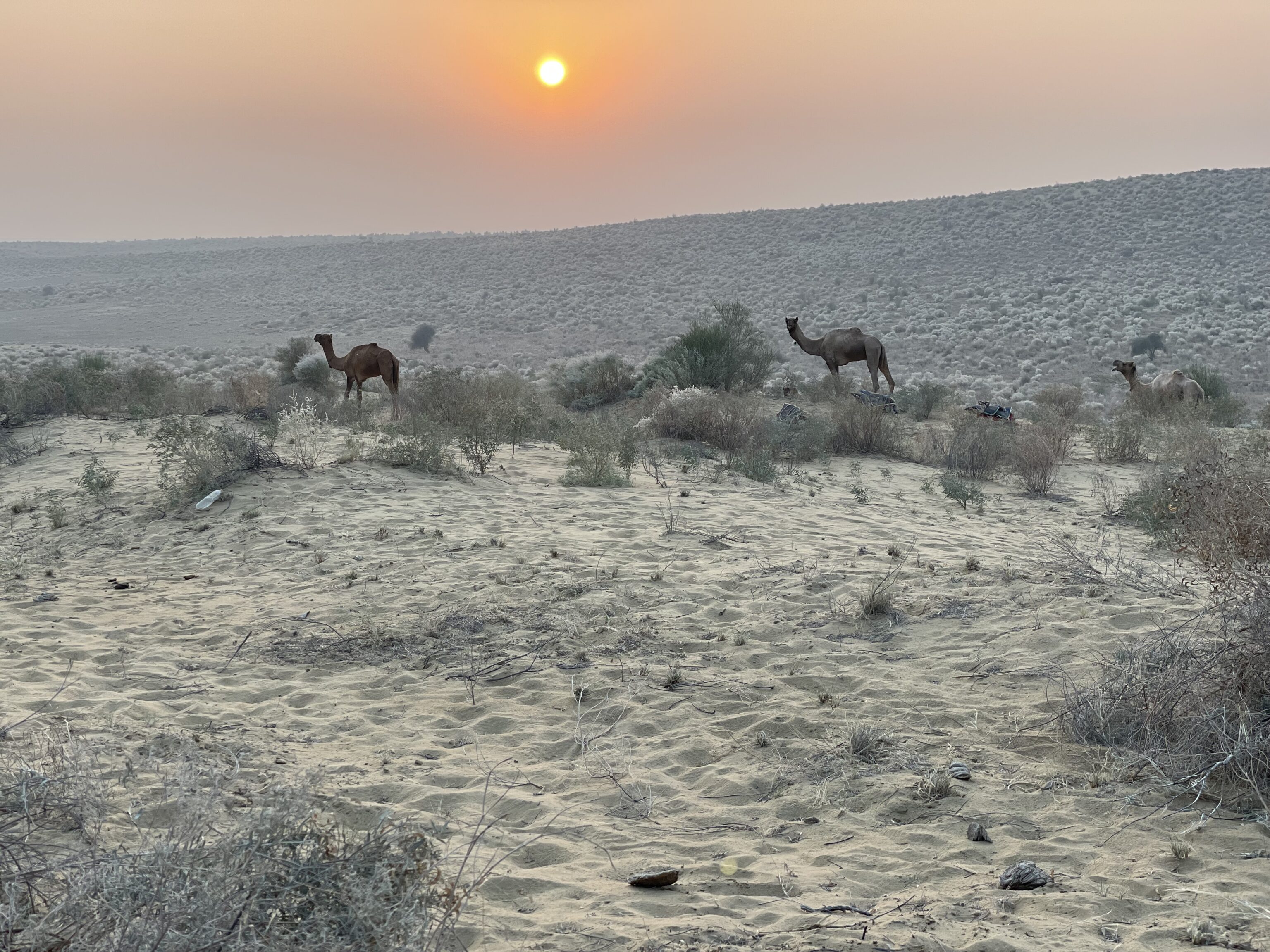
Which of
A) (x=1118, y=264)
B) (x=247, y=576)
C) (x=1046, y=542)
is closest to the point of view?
(x=247, y=576)

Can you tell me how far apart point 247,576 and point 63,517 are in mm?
2983

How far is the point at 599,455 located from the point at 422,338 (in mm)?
33977

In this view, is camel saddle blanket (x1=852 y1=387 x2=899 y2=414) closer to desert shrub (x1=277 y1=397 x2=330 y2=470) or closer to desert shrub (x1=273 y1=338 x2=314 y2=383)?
desert shrub (x1=277 y1=397 x2=330 y2=470)

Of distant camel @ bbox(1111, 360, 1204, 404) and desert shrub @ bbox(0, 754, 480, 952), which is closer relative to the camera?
desert shrub @ bbox(0, 754, 480, 952)

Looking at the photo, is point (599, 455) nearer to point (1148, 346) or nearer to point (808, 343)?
point (808, 343)

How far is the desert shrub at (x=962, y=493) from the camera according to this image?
11.8 m

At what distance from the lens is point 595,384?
21.3 metres

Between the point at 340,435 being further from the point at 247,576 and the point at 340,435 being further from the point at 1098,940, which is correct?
the point at 1098,940

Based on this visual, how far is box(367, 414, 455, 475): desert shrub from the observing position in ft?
38.9

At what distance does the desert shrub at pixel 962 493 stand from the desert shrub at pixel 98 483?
922cm

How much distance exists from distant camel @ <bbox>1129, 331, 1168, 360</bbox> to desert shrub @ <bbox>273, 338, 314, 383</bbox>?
25.9 meters

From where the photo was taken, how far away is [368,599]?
7559 mm

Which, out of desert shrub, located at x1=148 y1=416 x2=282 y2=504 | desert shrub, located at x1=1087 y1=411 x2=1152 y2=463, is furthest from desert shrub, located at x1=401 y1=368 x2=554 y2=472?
desert shrub, located at x1=1087 y1=411 x2=1152 y2=463

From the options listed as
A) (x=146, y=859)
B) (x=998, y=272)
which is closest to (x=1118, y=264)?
(x=998, y=272)
